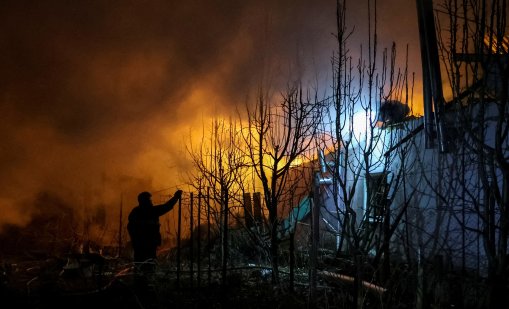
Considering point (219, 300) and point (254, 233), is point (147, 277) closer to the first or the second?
point (219, 300)

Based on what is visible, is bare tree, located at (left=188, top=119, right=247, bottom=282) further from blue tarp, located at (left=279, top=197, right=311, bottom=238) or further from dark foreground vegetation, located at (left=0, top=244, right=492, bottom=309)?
dark foreground vegetation, located at (left=0, top=244, right=492, bottom=309)

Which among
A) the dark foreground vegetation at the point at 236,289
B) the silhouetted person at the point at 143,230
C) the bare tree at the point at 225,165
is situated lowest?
the dark foreground vegetation at the point at 236,289

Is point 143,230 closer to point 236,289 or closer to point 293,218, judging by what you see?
point 236,289

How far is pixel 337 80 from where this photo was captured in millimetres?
6648

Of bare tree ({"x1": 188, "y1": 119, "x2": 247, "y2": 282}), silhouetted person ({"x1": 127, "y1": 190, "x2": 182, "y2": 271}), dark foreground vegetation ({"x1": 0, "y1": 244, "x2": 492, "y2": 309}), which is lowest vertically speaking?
dark foreground vegetation ({"x1": 0, "y1": 244, "x2": 492, "y2": 309})

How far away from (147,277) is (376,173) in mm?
6495

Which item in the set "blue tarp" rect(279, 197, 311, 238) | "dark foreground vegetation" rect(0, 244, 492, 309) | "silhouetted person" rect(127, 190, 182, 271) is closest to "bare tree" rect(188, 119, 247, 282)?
"blue tarp" rect(279, 197, 311, 238)

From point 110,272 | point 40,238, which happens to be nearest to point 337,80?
point 110,272

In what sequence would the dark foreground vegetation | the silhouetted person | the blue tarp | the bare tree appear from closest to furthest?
the dark foreground vegetation, the silhouetted person, the blue tarp, the bare tree

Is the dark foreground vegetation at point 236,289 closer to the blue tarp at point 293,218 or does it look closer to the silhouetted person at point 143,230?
the silhouetted person at point 143,230

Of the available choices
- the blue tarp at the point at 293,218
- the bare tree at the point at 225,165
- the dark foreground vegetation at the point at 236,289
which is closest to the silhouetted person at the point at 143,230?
the dark foreground vegetation at the point at 236,289

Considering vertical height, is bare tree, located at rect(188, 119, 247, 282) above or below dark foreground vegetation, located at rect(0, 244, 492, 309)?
above

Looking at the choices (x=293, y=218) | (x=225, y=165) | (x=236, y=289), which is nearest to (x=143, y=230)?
(x=236, y=289)

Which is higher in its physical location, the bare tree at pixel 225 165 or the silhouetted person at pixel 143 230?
the bare tree at pixel 225 165
